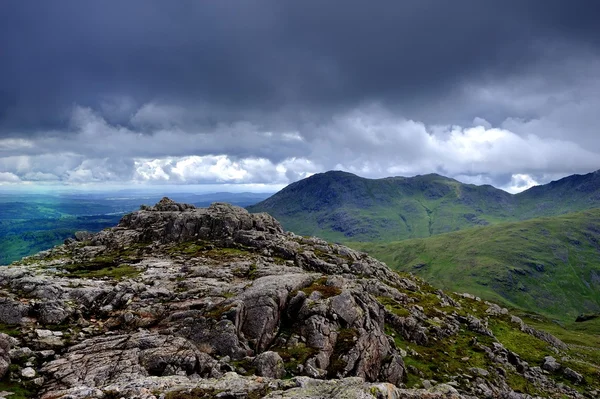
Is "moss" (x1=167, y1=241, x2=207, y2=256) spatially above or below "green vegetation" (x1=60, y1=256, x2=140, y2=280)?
above

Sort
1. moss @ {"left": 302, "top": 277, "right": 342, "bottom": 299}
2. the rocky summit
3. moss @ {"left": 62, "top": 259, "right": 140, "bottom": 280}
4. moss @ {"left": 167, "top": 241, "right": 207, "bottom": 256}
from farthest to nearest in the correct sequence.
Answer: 1. moss @ {"left": 167, "top": 241, "right": 207, "bottom": 256}
2. moss @ {"left": 62, "top": 259, "right": 140, "bottom": 280}
3. moss @ {"left": 302, "top": 277, "right": 342, "bottom": 299}
4. the rocky summit

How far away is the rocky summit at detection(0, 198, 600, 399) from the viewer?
25.1 meters

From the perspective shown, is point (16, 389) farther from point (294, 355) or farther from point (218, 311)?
point (294, 355)

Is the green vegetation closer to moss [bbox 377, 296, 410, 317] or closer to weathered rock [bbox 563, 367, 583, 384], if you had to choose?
moss [bbox 377, 296, 410, 317]

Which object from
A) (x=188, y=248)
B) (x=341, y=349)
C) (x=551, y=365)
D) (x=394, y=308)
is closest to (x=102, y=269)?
(x=188, y=248)

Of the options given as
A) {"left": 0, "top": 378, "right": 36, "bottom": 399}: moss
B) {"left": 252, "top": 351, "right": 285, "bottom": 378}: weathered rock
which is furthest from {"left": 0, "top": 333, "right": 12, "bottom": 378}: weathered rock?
{"left": 252, "top": 351, "right": 285, "bottom": 378}: weathered rock

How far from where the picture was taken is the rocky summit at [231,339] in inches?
990

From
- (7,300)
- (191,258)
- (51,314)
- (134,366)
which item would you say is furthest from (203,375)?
(191,258)

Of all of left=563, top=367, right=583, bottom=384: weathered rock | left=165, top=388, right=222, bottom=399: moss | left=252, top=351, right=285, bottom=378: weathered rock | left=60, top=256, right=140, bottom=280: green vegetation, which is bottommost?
left=563, top=367, right=583, bottom=384: weathered rock

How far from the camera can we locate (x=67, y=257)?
7794cm

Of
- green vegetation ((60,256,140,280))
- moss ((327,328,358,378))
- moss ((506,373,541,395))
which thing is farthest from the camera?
green vegetation ((60,256,140,280))

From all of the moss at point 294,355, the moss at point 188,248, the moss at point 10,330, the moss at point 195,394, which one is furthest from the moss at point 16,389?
the moss at point 188,248

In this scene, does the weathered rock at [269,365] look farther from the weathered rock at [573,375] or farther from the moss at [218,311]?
the weathered rock at [573,375]

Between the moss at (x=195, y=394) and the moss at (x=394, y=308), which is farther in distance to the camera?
the moss at (x=394, y=308)
